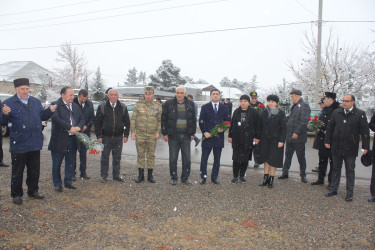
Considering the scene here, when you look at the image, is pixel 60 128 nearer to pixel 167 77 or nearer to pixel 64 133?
pixel 64 133

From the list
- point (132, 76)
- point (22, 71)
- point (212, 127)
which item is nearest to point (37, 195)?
point (212, 127)

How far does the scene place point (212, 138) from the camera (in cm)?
625

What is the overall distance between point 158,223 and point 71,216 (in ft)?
4.55

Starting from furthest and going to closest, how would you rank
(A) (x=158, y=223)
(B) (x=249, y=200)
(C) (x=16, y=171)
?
(B) (x=249, y=200) → (C) (x=16, y=171) → (A) (x=158, y=223)

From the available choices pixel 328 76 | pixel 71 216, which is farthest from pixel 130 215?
pixel 328 76

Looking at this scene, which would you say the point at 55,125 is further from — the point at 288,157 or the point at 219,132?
the point at 288,157

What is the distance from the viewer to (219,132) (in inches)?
243

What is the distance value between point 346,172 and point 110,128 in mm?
5068

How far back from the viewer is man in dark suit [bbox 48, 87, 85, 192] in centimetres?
530

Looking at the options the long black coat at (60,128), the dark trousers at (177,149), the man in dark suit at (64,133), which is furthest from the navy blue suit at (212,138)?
the long black coat at (60,128)

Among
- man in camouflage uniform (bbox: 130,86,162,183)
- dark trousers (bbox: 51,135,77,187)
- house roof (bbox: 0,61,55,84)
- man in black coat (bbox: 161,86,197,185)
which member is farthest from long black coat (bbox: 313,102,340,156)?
house roof (bbox: 0,61,55,84)

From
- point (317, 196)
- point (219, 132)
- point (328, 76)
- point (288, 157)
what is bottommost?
point (317, 196)

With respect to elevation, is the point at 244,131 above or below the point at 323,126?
below

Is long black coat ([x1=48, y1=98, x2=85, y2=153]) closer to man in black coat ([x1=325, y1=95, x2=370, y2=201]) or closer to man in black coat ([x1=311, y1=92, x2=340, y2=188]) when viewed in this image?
man in black coat ([x1=325, y1=95, x2=370, y2=201])
